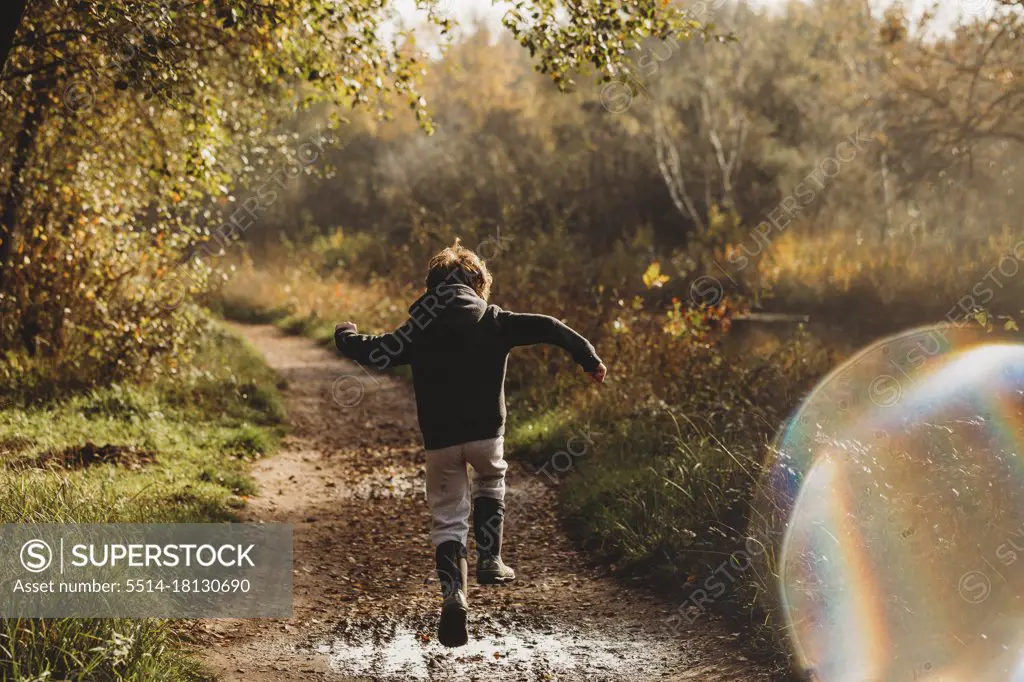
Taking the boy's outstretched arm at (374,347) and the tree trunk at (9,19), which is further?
the tree trunk at (9,19)

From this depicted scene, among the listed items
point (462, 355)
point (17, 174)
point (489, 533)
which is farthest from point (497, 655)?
point (17, 174)

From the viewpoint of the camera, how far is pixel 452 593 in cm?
499

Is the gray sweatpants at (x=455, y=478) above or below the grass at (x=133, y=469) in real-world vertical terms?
above

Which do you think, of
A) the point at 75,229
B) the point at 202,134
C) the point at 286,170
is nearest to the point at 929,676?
the point at 202,134

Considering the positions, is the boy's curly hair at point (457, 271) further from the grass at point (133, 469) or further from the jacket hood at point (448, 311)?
the grass at point (133, 469)

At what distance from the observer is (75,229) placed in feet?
33.5

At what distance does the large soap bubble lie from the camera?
4809 millimetres

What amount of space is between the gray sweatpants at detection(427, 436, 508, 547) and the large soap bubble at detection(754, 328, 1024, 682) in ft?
6.44

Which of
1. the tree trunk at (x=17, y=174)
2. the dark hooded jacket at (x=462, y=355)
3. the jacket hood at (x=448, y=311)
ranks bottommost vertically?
the dark hooded jacket at (x=462, y=355)

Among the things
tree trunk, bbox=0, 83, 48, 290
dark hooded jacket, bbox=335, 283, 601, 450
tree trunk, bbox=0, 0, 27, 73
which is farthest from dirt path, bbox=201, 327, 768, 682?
tree trunk, bbox=0, 0, 27, 73

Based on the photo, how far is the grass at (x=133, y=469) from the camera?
4.32 meters

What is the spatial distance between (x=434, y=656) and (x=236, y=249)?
90.2 ft

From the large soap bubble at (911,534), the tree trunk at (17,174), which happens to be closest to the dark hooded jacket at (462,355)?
the large soap bubble at (911,534)

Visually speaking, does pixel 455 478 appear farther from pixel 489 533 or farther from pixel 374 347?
pixel 374 347
